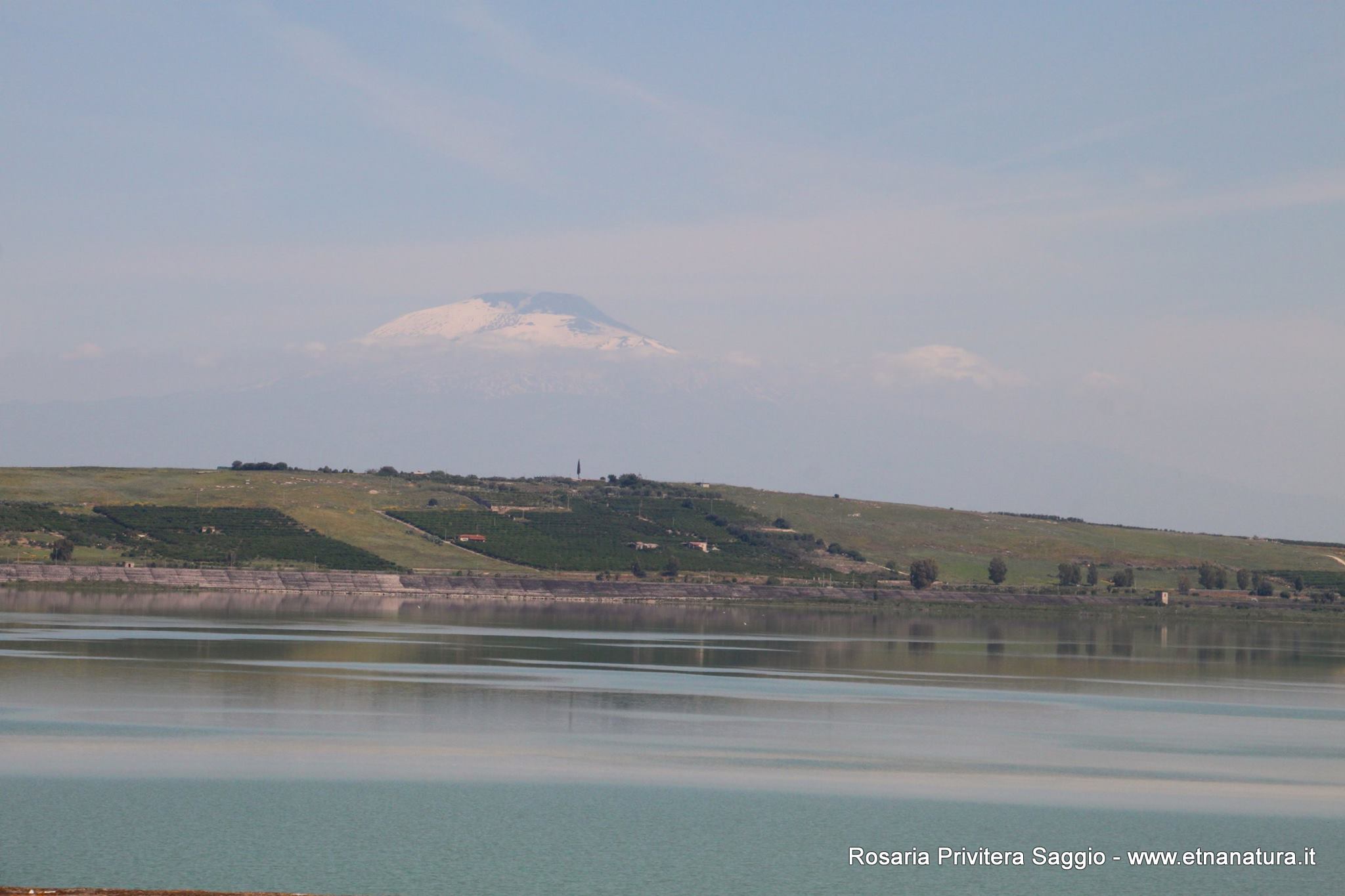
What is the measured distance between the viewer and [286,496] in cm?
17775

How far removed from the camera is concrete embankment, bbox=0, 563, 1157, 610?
11719cm

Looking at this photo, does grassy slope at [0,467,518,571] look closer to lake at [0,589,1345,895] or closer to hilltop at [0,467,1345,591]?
hilltop at [0,467,1345,591]

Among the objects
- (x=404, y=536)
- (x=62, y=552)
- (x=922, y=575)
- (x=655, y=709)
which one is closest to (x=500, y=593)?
(x=404, y=536)

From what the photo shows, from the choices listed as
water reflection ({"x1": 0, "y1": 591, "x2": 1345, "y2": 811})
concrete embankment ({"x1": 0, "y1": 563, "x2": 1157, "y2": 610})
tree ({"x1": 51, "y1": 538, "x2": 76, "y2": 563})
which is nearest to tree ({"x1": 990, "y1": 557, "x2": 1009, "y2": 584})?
concrete embankment ({"x1": 0, "y1": 563, "x2": 1157, "y2": 610})

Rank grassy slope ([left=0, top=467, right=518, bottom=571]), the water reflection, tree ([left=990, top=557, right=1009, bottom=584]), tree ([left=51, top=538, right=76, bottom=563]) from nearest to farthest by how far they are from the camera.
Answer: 1. the water reflection
2. tree ([left=51, top=538, right=76, bottom=563])
3. grassy slope ([left=0, top=467, right=518, bottom=571])
4. tree ([left=990, top=557, right=1009, bottom=584])

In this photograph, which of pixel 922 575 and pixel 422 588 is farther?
pixel 922 575

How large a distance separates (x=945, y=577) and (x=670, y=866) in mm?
154970

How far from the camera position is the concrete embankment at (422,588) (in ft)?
384

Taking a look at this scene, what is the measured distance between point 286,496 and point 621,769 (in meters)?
149

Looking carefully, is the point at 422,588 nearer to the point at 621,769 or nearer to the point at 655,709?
the point at 655,709

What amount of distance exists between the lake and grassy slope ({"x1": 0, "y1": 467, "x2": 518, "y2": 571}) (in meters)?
83.6

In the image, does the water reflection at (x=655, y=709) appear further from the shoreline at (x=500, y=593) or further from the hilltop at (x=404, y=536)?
the hilltop at (x=404, y=536)

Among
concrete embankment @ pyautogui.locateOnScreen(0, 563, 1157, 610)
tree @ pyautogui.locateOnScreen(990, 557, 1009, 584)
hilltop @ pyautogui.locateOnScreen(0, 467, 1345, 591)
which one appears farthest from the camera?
tree @ pyautogui.locateOnScreen(990, 557, 1009, 584)

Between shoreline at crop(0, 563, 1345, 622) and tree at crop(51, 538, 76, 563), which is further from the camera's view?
tree at crop(51, 538, 76, 563)
